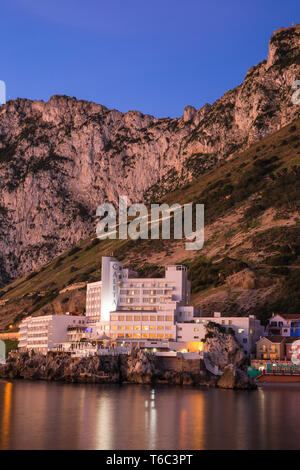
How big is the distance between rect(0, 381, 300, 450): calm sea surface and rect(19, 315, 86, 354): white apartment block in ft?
128

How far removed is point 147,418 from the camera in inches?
2758

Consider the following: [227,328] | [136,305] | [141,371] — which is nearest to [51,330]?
[136,305]

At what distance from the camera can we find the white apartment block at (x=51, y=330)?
5463 inches

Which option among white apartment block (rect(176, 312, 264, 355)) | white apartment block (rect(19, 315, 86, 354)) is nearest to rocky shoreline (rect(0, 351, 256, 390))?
white apartment block (rect(176, 312, 264, 355))

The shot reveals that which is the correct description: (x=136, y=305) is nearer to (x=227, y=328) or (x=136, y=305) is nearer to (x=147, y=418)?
(x=227, y=328)

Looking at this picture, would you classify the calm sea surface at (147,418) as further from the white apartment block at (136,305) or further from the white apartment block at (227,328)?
the white apartment block at (136,305)

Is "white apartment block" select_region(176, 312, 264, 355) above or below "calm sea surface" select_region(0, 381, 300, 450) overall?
above

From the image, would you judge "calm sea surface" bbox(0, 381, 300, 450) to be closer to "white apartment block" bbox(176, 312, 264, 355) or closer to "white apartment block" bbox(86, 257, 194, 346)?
"white apartment block" bbox(176, 312, 264, 355)

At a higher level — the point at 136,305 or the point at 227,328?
the point at 136,305

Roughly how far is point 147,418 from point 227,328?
49478mm

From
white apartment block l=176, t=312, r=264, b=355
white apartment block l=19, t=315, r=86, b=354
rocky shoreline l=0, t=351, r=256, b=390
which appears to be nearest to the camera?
Result: rocky shoreline l=0, t=351, r=256, b=390

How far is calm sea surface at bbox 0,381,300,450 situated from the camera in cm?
5700

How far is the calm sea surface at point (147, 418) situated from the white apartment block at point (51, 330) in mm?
39011

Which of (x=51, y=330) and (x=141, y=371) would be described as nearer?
(x=141, y=371)
